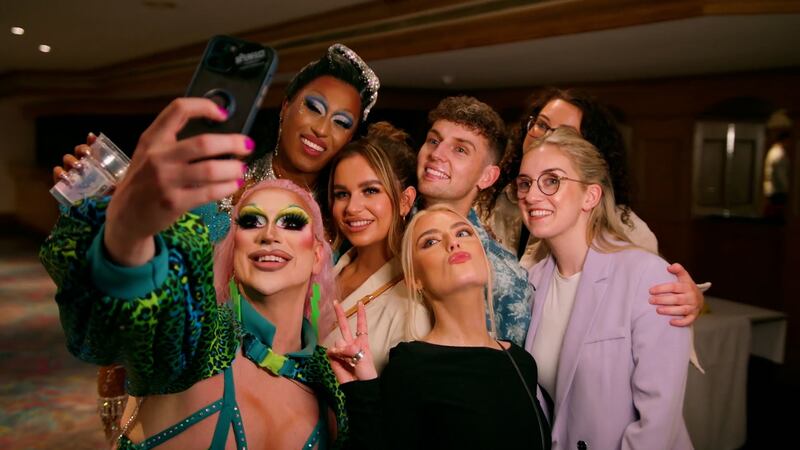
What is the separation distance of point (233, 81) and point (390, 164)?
1283 millimetres

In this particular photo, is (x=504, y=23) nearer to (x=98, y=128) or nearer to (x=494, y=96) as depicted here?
(x=494, y=96)

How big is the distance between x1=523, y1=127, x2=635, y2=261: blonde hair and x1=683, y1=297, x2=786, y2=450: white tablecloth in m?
2.47

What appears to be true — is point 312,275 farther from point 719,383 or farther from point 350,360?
point 719,383

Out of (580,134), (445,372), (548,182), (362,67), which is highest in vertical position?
(362,67)

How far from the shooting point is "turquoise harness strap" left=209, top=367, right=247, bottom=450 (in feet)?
4.17

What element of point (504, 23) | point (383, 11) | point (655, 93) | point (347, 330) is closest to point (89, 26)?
point (383, 11)

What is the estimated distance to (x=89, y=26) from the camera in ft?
24.1

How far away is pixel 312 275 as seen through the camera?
1615 mm

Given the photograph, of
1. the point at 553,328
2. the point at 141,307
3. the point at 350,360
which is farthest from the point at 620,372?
the point at 141,307

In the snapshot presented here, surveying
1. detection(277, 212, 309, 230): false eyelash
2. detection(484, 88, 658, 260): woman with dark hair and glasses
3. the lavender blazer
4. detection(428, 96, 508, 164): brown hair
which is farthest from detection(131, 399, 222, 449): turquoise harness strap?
detection(484, 88, 658, 260): woman with dark hair and glasses

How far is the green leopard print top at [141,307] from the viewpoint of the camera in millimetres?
866

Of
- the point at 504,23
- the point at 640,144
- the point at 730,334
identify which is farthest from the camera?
the point at 640,144

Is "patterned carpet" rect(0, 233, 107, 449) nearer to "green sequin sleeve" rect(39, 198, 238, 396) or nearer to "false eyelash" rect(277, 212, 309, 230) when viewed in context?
"false eyelash" rect(277, 212, 309, 230)

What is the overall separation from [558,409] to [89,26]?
24.2ft
